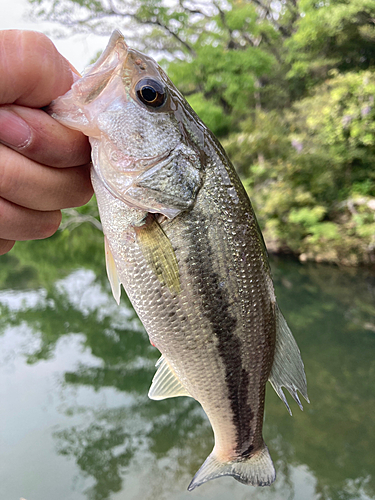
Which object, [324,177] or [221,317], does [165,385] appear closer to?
[221,317]

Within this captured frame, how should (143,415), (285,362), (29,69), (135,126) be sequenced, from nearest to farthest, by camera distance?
1. (29,69)
2. (135,126)
3. (285,362)
4. (143,415)

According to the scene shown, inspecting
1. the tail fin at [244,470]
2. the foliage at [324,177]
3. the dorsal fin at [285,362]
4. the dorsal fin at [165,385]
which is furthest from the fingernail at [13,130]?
the foliage at [324,177]

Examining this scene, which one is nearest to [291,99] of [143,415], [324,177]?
[324,177]

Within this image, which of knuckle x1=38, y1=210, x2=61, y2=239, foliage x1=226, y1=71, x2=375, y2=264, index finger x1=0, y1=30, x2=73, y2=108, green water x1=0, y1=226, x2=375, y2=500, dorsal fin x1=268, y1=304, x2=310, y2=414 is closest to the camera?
index finger x1=0, y1=30, x2=73, y2=108

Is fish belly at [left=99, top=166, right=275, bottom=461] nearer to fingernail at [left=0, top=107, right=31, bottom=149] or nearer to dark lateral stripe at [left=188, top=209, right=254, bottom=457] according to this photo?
dark lateral stripe at [left=188, top=209, right=254, bottom=457]

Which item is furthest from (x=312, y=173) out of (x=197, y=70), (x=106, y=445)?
(x=106, y=445)

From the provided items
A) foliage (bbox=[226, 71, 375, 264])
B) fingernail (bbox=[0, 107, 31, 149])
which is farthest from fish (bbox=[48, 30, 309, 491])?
foliage (bbox=[226, 71, 375, 264])

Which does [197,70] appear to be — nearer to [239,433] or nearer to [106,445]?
[106,445]
